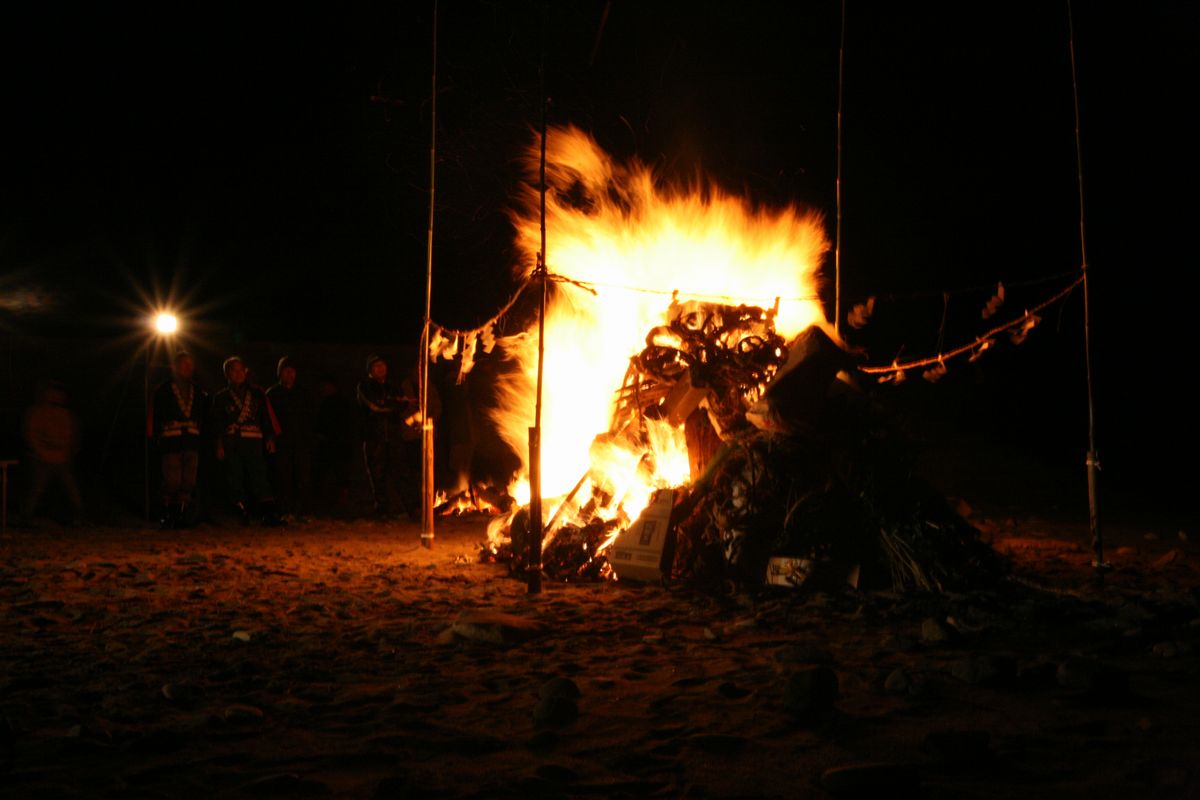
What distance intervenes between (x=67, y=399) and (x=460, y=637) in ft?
29.0

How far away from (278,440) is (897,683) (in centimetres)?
1014

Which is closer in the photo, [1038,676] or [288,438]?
[1038,676]

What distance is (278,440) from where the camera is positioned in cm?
1336

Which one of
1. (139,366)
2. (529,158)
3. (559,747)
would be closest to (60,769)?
(559,747)

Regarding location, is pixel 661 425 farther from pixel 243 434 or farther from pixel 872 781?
pixel 872 781

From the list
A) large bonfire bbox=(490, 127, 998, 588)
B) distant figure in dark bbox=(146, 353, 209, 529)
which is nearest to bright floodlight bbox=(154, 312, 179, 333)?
distant figure in dark bbox=(146, 353, 209, 529)

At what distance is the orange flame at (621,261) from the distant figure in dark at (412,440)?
3.09 m

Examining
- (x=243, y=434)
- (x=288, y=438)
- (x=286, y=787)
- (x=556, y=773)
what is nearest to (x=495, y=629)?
(x=556, y=773)

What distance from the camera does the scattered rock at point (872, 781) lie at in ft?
12.1

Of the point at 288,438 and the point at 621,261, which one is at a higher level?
the point at 621,261

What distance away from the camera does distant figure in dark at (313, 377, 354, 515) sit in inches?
567

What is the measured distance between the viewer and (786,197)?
11484mm

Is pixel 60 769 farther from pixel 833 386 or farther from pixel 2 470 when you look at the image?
pixel 2 470

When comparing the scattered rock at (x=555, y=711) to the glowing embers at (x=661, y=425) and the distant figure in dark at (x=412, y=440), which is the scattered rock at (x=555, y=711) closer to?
the glowing embers at (x=661, y=425)
